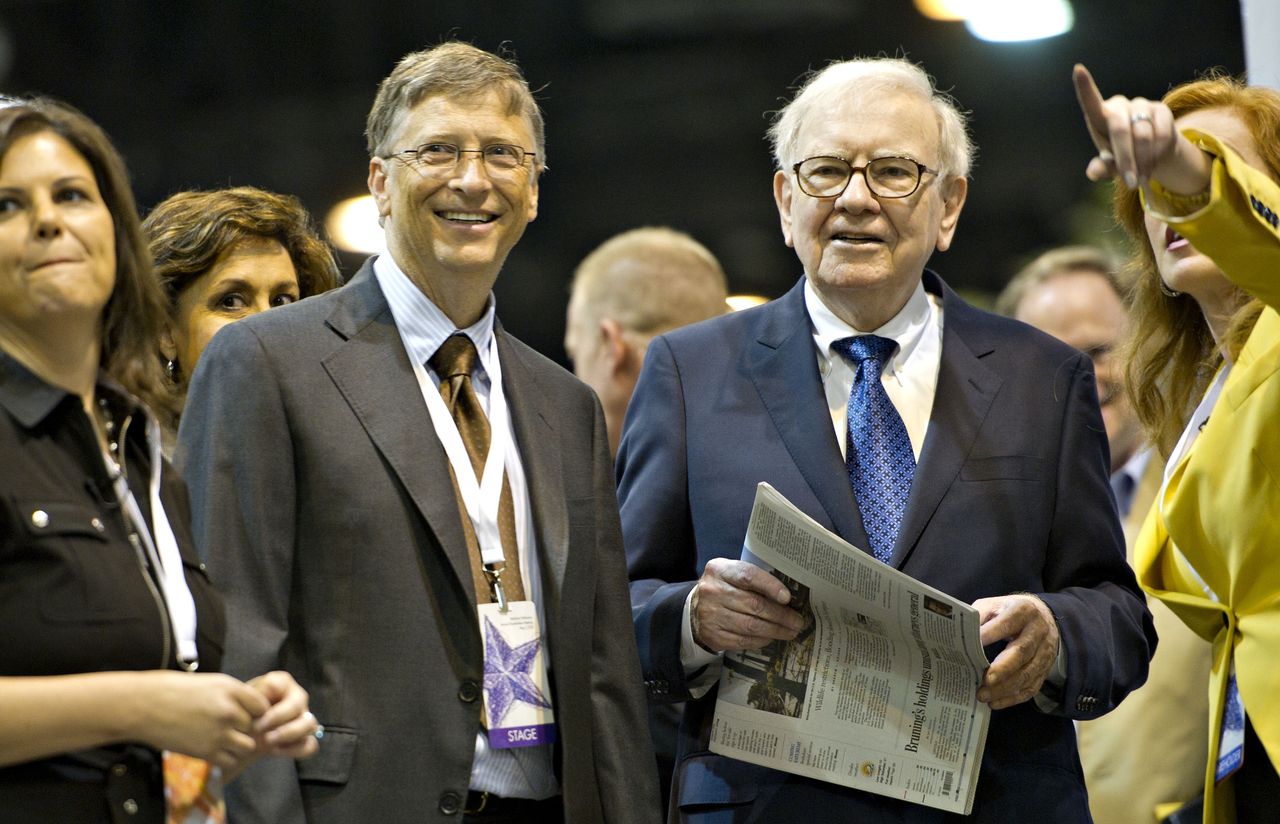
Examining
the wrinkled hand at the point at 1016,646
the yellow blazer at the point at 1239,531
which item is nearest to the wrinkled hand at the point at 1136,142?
the yellow blazer at the point at 1239,531

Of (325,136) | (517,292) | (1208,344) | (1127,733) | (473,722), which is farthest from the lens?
(517,292)

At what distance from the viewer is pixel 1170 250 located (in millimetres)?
2955

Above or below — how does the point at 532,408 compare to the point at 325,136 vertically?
below

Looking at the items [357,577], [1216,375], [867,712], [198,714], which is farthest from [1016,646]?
[198,714]

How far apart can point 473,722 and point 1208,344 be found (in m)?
1.69

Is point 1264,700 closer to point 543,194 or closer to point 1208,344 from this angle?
point 1208,344

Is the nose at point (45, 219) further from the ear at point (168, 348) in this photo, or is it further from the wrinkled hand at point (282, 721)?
the ear at point (168, 348)

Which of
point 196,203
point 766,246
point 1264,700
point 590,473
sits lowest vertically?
point 1264,700

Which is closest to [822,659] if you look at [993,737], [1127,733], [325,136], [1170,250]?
[993,737]

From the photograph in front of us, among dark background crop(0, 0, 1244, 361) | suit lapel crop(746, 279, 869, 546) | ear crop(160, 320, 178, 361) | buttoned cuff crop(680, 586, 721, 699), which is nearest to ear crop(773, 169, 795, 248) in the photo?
suit lapel crop(746, 279, 869, 546)

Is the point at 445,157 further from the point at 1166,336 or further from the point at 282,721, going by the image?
the point at 1166,336

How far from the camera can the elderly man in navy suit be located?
114 inches

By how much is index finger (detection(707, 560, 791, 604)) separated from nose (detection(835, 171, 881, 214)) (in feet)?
2.55

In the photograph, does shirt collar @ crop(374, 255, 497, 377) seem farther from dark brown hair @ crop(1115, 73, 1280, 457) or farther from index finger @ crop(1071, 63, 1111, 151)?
dark brown hair @ crop(1115, 73, 1280, 457)
